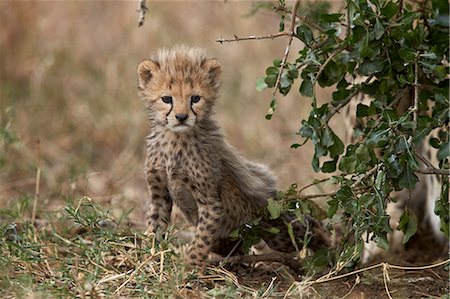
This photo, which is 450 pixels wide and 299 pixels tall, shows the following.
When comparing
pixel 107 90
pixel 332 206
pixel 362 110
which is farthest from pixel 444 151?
pixel 107 90

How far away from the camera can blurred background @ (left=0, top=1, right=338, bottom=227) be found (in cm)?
595

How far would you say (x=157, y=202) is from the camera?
3502 mm

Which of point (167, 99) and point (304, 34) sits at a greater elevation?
point (304, 34)

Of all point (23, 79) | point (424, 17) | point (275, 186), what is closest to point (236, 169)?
point (275, 186)

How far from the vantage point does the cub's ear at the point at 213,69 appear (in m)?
3.40

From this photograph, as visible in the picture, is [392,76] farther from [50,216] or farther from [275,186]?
[50,216]

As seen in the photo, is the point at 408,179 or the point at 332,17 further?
the point at 332,17

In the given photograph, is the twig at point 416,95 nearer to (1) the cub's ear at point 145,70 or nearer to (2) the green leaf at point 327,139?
(2) the green leaf at point 327,139

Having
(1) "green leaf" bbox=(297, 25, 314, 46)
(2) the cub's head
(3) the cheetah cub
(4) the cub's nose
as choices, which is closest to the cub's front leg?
(3) the cheetah cub

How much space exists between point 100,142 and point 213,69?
329 centimetres

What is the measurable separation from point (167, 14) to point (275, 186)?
4824mm

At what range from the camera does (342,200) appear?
326 centimetres

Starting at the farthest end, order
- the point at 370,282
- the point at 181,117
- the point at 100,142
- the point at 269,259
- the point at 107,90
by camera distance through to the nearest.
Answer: the point at 107,90
the point at 100,142
the point at 269,259
the point at 370,282
the point at 181,117

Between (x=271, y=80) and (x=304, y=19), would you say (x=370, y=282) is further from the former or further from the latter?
(x=304, y=19)
